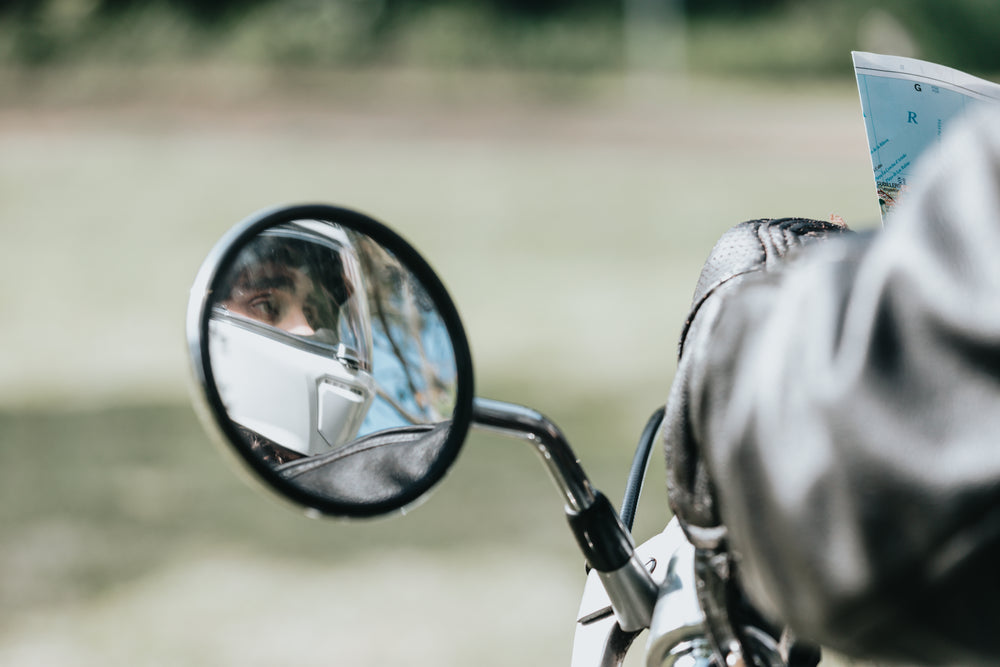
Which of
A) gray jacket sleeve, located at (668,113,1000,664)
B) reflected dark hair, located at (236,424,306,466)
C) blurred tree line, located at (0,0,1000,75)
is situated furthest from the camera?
blurred tree line, located at (0,0,1000,75)

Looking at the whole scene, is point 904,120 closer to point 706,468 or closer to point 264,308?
point 706,468

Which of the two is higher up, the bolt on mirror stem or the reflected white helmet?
the reflected white helmet

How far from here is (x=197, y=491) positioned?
469 centimetres

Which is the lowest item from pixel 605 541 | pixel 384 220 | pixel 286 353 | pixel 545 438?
pixel 384 220

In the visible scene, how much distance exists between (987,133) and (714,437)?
0.67 feet

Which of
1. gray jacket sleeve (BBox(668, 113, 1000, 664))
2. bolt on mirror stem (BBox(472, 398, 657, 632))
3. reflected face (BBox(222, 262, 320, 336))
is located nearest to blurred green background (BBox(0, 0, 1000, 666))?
reflected face (BBox(222, 262, 320, 336))

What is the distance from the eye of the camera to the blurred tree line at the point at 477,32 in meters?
20.3

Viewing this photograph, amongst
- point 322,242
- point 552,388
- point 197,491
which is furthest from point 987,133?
point 552,388

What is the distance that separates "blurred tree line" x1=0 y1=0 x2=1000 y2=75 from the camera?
20.3 m

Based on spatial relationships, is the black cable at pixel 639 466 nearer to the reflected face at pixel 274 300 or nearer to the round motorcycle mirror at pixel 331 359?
the round motorcycle mirror at pixel 331 359

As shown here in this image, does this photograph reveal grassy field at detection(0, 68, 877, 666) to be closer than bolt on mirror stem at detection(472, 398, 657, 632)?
No

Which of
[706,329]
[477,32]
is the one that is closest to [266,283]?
[706,329]

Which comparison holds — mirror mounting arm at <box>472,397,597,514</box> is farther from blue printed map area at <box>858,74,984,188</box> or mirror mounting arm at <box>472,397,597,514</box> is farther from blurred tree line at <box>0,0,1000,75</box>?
blurred tree line at <box>0,0,1000,75</box>

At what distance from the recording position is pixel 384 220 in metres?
11.1
